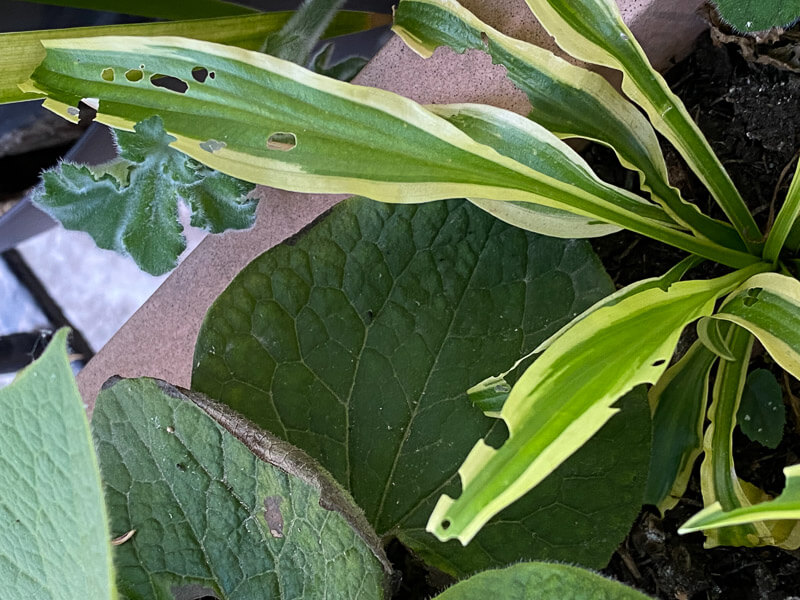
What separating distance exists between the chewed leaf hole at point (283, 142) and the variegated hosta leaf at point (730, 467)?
415 millimetres

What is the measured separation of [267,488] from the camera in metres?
0.59

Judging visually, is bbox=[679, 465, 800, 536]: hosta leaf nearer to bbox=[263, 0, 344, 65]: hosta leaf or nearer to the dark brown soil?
the dark brown soil

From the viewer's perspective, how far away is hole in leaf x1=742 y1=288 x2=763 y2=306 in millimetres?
569

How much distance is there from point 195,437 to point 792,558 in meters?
0.55

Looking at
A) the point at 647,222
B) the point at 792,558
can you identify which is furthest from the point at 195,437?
the point at 792,558

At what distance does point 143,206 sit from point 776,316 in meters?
0.54

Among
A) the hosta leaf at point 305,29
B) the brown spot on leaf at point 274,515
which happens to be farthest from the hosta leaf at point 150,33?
the brown spot on leaf at point 274,515

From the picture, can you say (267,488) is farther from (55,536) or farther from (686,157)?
(686,157)

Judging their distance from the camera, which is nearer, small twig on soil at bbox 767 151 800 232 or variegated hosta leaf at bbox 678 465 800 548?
variegated hosta leaf at bbox 678 465 800 548

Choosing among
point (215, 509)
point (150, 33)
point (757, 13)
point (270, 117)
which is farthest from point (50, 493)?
point (757, 13)

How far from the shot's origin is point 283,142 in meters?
0.65

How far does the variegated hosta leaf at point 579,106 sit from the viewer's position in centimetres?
65

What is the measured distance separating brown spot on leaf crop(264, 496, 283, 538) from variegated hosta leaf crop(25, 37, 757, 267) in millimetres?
246

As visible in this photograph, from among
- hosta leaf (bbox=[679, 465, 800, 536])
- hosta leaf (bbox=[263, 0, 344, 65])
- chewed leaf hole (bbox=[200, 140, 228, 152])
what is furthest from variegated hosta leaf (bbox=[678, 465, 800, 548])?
hosta leaf (bbox=[263, 0, 344, 65])
